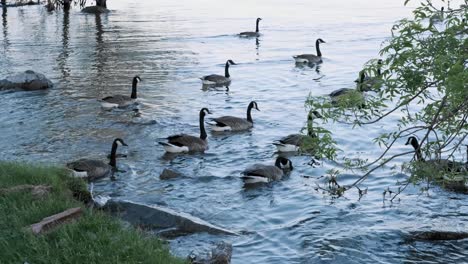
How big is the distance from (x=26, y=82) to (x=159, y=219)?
51.9ft

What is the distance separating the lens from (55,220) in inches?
383

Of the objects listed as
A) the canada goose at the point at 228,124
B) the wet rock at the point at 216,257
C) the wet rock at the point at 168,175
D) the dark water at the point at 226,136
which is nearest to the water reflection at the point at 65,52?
the dark water at the point at 226,136

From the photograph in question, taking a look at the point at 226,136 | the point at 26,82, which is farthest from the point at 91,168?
the point at 26,82

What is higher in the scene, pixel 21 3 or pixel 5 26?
pixel 21 3

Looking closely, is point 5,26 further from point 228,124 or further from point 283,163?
point 283,163

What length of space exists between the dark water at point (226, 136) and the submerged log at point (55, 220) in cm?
176

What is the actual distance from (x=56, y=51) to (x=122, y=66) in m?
5.78

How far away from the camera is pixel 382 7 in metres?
54.8

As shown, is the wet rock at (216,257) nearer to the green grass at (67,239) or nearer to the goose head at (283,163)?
the green grass at (67,239)

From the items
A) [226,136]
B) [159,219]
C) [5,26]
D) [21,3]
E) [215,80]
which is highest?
[21,3]

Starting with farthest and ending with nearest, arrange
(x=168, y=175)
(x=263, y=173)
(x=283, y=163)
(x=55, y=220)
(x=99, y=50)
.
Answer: (x=99, y=50), (x=283, y=163), (x=168, y=175), (x=263, y=173), (x=55, y=220)

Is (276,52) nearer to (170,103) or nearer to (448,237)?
(170,103)

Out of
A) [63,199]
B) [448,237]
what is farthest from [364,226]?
[63,199]

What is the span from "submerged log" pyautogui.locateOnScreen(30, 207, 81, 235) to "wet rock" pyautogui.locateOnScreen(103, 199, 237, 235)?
1539mm
